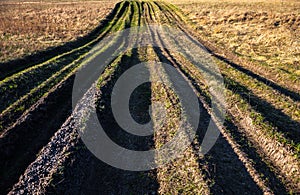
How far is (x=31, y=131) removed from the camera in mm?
16500

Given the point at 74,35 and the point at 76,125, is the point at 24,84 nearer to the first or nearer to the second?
the point at 76,125

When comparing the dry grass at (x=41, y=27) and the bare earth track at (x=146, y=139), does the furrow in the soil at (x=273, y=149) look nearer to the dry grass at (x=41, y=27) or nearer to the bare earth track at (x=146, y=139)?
the bare earth track at (x=146, y=139)

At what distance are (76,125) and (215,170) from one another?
8896 millimetres

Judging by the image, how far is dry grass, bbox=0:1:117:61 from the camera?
1168 inches

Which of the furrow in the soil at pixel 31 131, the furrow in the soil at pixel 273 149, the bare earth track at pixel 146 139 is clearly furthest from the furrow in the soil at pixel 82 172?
the furrow in the soil at pixel 273 149

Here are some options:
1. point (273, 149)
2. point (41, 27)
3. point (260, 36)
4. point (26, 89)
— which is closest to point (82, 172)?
point (26, 89)

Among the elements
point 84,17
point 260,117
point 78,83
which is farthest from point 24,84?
point 84,17

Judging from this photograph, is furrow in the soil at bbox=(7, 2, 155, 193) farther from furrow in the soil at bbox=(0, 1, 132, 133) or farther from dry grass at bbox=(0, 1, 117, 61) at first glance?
dry grass at bbox=(0, 1, 117, 61)

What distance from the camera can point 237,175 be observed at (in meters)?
13.6

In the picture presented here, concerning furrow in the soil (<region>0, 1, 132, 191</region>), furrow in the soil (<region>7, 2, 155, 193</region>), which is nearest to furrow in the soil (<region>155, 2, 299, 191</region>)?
furrow in the soil (<region>7, 2, 155, 193</region>)

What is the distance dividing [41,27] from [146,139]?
1186 inches

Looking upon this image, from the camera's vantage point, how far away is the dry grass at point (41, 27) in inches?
1168

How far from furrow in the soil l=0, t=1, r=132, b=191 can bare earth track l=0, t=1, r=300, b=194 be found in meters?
0.06

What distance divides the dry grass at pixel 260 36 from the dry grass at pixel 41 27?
61.6 feet
